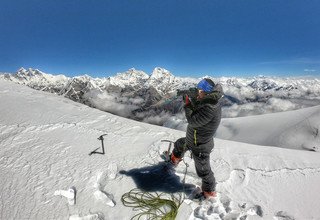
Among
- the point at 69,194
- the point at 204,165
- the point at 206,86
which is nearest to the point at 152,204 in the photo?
the point at 204,165

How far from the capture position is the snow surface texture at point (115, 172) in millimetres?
5676

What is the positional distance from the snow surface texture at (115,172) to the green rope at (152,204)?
0.15 metres

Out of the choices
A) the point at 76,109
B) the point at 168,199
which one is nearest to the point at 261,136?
the point at 76,109

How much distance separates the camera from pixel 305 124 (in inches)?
1634

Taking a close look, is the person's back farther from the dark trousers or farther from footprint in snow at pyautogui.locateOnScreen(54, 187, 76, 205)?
footprint in snow at pyautogui.locateOnScreen(54, 187, 76, 205)

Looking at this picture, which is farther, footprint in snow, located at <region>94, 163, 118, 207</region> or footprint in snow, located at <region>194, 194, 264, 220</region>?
footprint in snow, located at <region>94, 163, 118, 207</region>

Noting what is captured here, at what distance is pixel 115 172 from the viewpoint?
22.2 ft

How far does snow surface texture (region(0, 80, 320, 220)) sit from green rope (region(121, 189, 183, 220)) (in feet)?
0.50

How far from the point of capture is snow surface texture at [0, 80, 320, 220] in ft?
18.6

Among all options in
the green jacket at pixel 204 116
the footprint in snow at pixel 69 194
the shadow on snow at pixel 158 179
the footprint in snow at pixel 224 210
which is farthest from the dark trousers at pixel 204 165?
the footprint in snow at pixel 69 194

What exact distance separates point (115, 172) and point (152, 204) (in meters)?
1.38

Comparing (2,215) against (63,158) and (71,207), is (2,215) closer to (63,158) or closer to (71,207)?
(71,207)

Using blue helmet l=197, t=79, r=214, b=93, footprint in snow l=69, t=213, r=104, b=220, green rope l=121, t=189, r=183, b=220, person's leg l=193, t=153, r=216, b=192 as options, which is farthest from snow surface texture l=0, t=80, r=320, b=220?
blue helmet l=197, t=79, r=214, b=93

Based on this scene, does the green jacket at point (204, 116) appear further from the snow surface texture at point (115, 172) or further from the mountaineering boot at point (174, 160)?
the snow surface texture at point (115, 172)
